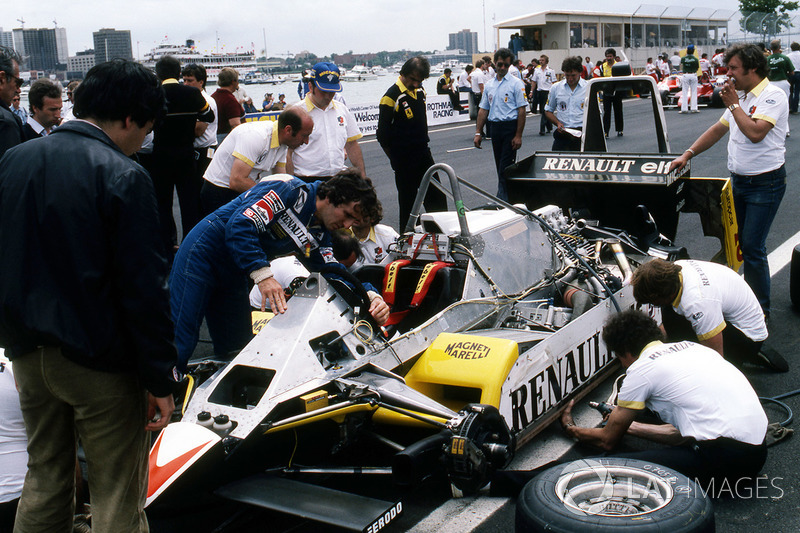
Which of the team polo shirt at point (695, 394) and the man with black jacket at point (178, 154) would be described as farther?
the man with black jacket at point (178, 154)

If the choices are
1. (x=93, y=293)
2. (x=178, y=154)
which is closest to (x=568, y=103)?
(x=178, y=154)

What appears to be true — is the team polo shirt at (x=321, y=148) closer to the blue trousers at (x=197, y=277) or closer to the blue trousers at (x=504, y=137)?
the blue trousers at (x=197, y=277)

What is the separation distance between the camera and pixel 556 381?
4402 millimetres

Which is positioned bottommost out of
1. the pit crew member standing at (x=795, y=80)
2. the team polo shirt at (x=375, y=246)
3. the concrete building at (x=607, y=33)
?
the team polo shirt at (x=375, y=246)

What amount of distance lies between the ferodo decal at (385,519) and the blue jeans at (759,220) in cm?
399

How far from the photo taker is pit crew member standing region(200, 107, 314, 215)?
252 inches

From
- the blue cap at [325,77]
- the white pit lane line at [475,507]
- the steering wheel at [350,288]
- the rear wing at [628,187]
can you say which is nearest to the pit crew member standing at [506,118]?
the rear wing at [628,187]

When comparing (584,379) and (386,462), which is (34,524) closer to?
(386,462)

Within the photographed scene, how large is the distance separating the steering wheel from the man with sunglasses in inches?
96.6

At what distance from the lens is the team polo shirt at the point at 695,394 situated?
3576mm

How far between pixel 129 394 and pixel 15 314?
0.44 meters

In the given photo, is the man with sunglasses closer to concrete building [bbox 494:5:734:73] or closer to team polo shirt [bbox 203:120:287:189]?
team polo shirt [bbox 203:120:287:189]

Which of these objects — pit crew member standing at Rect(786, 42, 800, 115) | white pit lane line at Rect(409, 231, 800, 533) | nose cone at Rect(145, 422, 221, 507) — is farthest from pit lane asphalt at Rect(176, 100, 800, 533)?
pit crew member standing at Rect(786, 42, 800, 115)

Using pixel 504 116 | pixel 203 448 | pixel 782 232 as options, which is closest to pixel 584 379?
pixel 203 448
